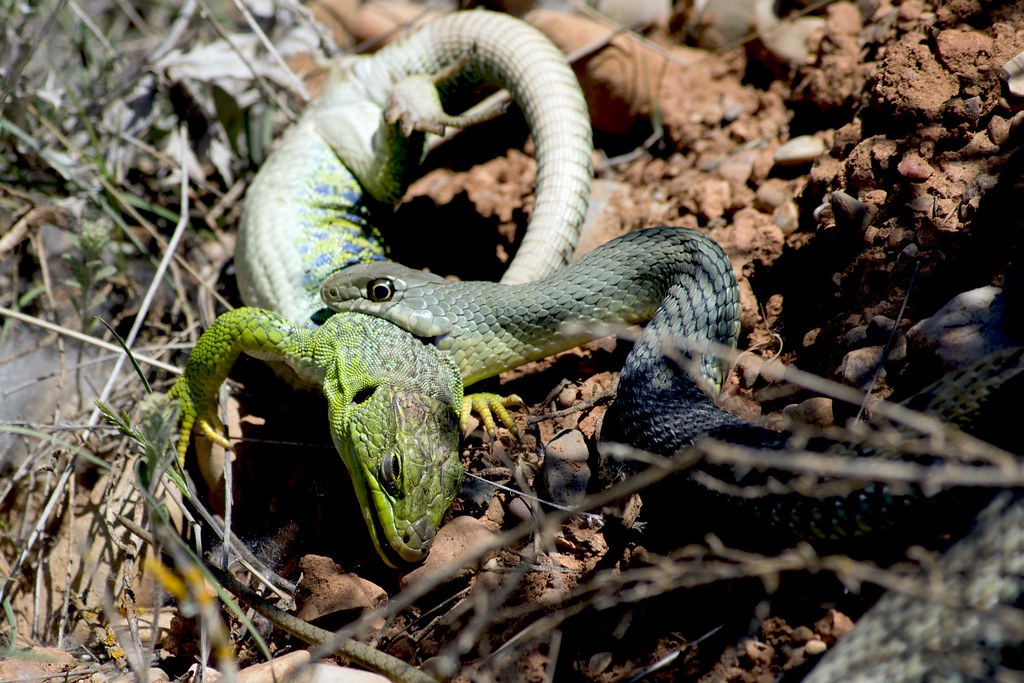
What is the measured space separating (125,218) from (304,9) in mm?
1833

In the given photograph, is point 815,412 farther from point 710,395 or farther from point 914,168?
point 914,168

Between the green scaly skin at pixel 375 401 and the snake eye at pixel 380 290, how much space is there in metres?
0.10

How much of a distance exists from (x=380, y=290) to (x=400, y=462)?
0.98 metres

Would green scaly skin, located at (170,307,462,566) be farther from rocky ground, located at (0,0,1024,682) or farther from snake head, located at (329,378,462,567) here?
rocky ground, located at (0,0,1024,682)

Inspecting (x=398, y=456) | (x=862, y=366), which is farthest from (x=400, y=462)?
(x=862, y=366)

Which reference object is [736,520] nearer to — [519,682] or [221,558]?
[519,682]

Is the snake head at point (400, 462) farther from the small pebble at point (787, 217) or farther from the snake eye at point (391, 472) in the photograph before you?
the small pebble at point (787, 217)

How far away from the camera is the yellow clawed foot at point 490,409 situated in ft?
12.0

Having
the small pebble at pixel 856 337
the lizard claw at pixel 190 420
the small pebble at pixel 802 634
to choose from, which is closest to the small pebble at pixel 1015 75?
the small pebble at pixel 856 337

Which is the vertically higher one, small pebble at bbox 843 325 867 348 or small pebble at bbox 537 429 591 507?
small pebble at bbox 843 325 867 348

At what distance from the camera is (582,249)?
450 centimetres

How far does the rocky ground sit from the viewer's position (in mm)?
2695

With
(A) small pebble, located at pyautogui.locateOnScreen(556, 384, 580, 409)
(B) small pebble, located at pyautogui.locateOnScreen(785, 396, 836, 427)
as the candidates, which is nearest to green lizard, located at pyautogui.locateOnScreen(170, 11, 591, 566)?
(A) small pebble, located at pyautogui.locateOnScreen(556, 384, 580, 409)

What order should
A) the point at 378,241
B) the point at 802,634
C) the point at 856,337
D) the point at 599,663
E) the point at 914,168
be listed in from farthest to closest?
1. the point at 378,241
2. the point at 914,168
3. the point at 856,337
4. the point at 599,663
5. the point at 802,634
